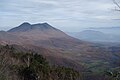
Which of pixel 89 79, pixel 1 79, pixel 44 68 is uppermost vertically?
pixel 1 79

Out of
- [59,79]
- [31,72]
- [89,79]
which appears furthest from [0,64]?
[89,79]

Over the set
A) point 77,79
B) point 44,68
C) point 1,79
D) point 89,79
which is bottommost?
point 89,79

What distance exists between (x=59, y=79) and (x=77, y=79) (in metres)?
3.21

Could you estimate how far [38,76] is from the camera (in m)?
37.3

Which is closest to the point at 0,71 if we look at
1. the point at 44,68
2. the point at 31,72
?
the point at 31,72

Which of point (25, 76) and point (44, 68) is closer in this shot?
point (25, 76)

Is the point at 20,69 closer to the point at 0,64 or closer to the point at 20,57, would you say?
the point at 20,57

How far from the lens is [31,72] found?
37.2 metres

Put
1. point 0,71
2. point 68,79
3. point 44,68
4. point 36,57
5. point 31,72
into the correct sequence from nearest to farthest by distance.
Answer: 1. point 0,71
2. point 31,72
3. point 44,68
4. point 68,79
5. point 36,57

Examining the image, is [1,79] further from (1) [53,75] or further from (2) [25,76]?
(1) [53,75]

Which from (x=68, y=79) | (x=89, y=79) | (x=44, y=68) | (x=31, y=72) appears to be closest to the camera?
(x=31, y=72)

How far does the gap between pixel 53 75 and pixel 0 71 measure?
29.3 meters

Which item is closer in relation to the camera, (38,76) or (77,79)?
(38,76)

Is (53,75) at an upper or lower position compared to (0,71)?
lower
